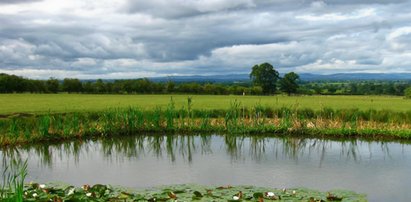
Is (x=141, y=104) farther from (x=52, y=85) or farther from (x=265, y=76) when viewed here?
(x=265, y=76)

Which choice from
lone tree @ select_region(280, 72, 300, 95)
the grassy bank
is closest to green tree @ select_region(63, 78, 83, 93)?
the grassy bank

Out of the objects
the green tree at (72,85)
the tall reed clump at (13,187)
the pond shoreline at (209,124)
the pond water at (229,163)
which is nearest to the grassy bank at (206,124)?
the pond shoreline at (209,124)

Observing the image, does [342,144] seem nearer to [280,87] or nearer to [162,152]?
[162,152]

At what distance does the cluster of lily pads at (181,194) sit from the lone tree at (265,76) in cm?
4511

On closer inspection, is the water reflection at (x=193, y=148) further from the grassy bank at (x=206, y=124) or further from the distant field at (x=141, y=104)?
the distant field at (x=141, y=104)

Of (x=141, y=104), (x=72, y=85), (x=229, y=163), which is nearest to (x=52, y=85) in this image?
(x=72, y=85)

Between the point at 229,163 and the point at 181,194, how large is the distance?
3.53 meters

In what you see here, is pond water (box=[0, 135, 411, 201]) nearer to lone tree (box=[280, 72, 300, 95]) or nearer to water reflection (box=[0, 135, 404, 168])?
water reflection (box=[0, 135, 404, 168])

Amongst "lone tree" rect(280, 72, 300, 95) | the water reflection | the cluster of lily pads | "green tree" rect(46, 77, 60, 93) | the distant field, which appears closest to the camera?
the cluster of lily pads

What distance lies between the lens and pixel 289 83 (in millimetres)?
51781

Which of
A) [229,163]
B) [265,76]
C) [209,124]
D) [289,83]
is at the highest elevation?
[265,76]

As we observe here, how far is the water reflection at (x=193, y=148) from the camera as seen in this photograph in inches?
487

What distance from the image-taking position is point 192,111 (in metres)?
18.2

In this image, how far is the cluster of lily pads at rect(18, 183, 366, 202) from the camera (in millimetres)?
7452
